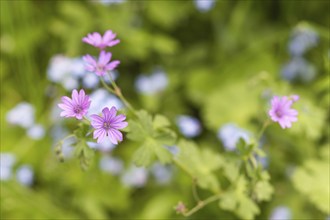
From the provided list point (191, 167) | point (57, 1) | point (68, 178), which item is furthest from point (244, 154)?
point (57, 1)

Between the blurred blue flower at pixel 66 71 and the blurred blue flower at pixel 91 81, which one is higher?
the blurred blue flower at pixel 66 71

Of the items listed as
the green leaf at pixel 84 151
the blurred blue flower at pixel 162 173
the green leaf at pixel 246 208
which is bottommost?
the green leaf at pixel 84 151

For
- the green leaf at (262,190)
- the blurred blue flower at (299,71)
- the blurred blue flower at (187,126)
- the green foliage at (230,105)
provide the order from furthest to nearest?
the blurred blue flower at (299,71) → the green foliage at (230,105) → the blurred blue flower at (187,126) → the green leaf at (262,190)

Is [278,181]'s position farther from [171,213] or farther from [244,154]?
[244,154]

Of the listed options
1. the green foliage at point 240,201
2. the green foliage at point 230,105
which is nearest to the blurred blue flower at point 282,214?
the green foliage at point 230,105

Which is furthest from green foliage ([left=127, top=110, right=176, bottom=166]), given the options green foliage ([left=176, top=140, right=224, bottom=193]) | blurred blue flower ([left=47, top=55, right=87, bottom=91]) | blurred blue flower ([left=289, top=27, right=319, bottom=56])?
blurred blue flower ([left=289, top=27, right=319, bottom=56])

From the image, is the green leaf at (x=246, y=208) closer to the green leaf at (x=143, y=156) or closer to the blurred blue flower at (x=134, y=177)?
the green leaf at (x=143, y=156)

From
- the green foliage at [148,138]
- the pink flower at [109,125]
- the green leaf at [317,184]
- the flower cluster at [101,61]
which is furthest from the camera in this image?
the green leaf at [317,184]
